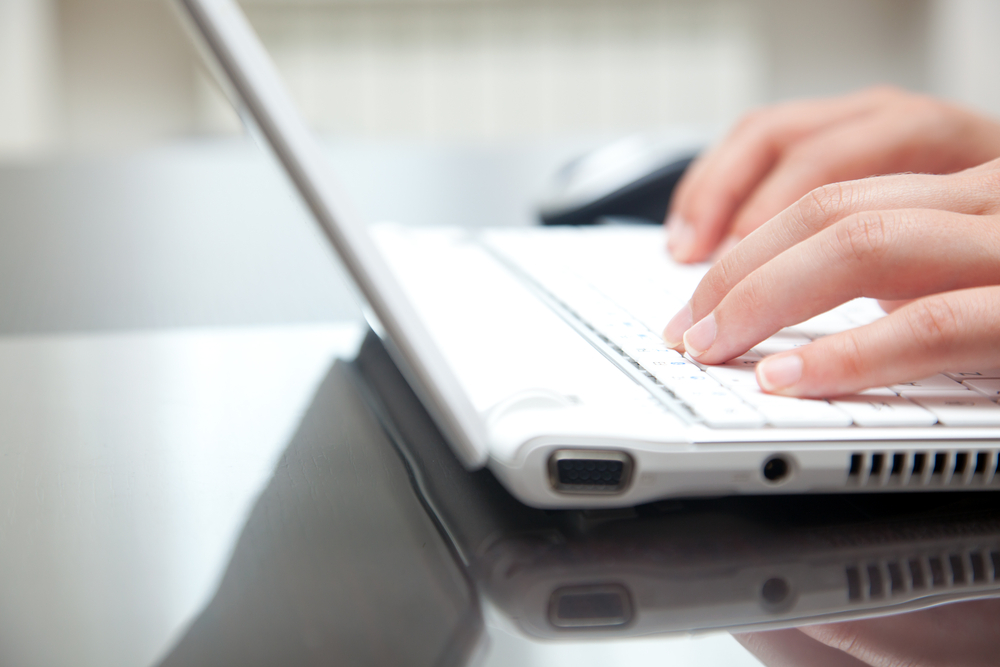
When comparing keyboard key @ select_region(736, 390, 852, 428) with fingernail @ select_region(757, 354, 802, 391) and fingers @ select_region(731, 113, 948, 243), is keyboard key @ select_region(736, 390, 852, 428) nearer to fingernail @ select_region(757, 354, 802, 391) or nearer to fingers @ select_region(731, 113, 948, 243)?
fingernail @ select_region(757, 354, 802, 391)

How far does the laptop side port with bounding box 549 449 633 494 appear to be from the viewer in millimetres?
223

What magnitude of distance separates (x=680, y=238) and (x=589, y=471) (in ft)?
1.36

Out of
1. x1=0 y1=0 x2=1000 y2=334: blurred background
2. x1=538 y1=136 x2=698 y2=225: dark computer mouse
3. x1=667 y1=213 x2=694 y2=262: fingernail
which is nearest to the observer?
x1=667 y1=213 x2=694 y2=262: fingernail

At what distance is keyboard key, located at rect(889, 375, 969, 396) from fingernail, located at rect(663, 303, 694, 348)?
78 millimetres

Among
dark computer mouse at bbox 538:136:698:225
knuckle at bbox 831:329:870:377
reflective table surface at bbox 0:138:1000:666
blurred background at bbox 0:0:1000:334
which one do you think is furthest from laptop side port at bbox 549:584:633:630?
blurred background at bbox 0:0:1000:334

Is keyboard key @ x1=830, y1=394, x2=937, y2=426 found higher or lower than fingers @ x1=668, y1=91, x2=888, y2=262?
higher

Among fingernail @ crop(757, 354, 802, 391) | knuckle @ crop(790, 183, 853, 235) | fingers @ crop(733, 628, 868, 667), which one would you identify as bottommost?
fingers @ crop(733, 628, 868, 667)

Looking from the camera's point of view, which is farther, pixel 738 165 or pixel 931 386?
pixel 738 165

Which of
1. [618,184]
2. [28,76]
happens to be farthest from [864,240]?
[28,76]

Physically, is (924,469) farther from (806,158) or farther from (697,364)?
(806,158)

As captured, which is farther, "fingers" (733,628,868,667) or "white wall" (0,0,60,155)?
"white wall" (0,0,60,155)

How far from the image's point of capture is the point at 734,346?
30cm

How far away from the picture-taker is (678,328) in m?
0.32

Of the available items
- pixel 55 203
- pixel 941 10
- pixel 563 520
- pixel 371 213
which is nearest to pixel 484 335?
pixel 563 520
